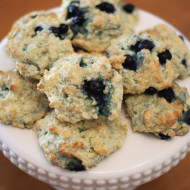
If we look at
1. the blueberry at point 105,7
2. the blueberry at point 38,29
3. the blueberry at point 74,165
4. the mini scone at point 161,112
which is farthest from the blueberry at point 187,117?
the blueberry at point 38,29

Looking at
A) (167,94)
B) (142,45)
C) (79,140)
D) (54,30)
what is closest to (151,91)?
(167,94)

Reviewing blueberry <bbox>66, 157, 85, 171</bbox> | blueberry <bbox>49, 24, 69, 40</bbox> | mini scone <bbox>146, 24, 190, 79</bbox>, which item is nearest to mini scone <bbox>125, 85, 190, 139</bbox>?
mini scone <bbox>146, 24, 190, 79</bbox>

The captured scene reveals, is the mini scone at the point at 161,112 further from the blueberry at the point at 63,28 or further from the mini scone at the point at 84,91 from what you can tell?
the blueberry at the point at 63,28

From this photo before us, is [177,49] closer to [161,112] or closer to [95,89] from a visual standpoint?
[161,112]

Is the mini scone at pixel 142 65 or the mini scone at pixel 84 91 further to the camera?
the mini scone at pixel 142 65

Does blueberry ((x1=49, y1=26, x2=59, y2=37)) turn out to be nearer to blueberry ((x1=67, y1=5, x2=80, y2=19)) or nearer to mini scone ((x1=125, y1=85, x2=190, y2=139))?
blueberry ((x1=67, y1=5, x2=80, y2=19))

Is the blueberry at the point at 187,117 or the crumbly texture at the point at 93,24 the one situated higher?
the crumbly texture at the point at 93,24

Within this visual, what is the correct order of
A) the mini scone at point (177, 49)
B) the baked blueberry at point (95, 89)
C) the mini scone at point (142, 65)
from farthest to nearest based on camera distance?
the mini scone at point (177, 49) → the mini scone at point (142, 65) → the baked blueberry at point (95, 89)
